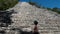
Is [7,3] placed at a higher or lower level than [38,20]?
higher

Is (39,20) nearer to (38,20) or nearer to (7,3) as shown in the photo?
(38,20)

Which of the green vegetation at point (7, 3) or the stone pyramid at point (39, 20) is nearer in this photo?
the stone pyramid at point (39, 20)

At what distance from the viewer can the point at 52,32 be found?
17.5 meters

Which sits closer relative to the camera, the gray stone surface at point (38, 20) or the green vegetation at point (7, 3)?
the gray stone surface at point (38, 20)

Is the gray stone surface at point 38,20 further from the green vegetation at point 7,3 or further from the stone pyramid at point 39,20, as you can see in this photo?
the green vegetation at point 7,3

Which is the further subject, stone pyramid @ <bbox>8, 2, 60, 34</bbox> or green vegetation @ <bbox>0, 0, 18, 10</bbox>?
green vegetation @ <bbox>0, 0, 18, 10</bbox>

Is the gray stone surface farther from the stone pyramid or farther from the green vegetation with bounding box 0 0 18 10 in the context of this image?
the green vegetation with bounding box 0 0 18 10

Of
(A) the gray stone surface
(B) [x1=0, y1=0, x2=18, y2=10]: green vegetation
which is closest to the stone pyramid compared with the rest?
(A) the gray stone surface

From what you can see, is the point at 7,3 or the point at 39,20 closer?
the point at 39,20

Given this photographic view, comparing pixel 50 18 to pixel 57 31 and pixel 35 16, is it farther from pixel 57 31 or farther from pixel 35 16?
pixel 57 31

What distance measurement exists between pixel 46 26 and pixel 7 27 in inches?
112

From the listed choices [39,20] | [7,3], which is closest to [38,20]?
[39,20]

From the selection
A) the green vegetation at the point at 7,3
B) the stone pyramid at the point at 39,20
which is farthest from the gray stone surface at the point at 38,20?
the green vegetation at the point at 7,3

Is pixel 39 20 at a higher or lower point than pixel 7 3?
lower
